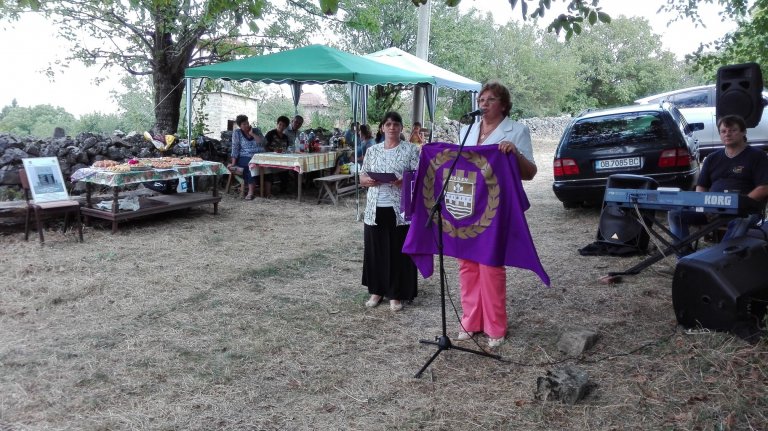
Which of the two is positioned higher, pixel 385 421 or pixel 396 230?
pixel 396 230

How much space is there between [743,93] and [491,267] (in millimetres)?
3341

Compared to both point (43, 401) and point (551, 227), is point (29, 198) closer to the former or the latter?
point (43, 401)

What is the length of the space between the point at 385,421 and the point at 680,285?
6.79 ft

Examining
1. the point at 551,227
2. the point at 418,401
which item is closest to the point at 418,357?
the point at 418,401

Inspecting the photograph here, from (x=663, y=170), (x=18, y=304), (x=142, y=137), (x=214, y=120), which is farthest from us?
(x=214, y=120)

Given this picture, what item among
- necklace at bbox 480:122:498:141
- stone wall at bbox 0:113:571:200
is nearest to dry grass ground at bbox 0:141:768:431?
necklace at bbox 480:122:498:141

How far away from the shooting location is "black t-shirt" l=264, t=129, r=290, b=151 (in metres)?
10.7

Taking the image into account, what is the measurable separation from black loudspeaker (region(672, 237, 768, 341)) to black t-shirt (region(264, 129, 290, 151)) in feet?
26.9

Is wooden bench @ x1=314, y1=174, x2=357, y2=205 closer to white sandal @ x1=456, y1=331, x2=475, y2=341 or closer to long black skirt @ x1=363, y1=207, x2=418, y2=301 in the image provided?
long black skirt @ x1=363, y1=207, x2=418, y2=301

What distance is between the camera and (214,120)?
25984 millimetres

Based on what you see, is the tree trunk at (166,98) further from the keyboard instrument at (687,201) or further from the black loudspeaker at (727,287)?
the black loudspeaker at (727,287)

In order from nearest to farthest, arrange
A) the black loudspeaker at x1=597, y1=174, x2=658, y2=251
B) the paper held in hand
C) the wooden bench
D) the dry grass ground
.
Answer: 1. the dry grass ground
2. the paper held in hand
3. the black loudspeaker at x1=597, y1=174, x2=658, y2=251
4. the wooden bench

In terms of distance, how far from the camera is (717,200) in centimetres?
364

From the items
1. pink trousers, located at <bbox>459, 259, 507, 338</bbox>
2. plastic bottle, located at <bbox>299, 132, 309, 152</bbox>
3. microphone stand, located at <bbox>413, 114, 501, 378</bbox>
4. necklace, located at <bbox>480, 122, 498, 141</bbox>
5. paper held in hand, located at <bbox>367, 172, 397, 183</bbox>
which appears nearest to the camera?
microphone stand, located at <bbox>413, 114, 501, 378</bbox>
